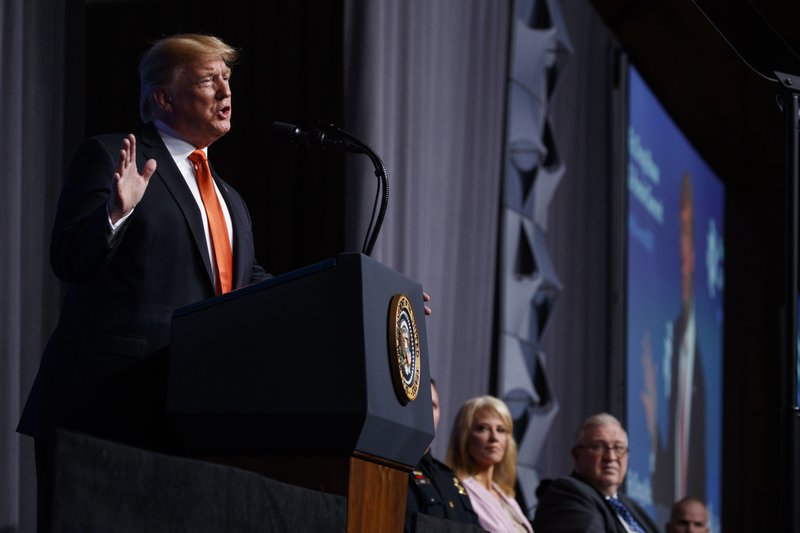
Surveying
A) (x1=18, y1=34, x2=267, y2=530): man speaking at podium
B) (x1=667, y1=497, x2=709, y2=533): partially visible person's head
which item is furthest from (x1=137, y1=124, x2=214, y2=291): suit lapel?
(x1=667, y1=497, x2=709, y2=533): partially visible person's head

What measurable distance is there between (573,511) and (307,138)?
2309 mm

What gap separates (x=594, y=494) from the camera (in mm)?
4180

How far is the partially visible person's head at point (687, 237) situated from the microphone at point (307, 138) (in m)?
6.28

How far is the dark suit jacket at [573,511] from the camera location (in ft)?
13.2

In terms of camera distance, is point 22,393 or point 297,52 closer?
point 22,393

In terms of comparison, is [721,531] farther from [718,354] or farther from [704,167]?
[704,167]

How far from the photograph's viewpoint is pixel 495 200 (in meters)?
5.59

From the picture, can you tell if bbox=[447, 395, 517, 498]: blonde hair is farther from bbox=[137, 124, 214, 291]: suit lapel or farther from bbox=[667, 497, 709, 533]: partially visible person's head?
bbox=[137, 124, 214, 291]: suit lapel

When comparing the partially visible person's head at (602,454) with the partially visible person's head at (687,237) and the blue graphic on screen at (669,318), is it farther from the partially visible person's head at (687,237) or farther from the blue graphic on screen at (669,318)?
the partially visible person's head at (687,237)

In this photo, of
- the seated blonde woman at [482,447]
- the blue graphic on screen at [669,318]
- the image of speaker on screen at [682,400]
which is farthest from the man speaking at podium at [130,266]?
the image of speaker on screen at [682,400]

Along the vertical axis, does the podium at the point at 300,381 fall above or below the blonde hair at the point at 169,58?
below

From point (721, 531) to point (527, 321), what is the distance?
530 centimetres

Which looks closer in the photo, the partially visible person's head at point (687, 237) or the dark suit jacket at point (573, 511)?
the dark suit jacket at point (573, 511)

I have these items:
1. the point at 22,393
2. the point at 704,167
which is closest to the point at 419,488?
the point at 22,393
